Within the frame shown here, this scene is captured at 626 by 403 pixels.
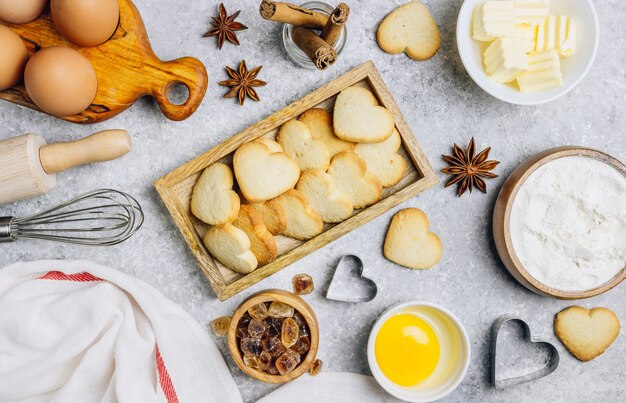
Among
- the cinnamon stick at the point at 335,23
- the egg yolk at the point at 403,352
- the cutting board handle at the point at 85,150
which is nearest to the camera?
the cinnamon stick at the point at 335,23

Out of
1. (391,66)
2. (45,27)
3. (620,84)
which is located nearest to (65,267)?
(45,27)

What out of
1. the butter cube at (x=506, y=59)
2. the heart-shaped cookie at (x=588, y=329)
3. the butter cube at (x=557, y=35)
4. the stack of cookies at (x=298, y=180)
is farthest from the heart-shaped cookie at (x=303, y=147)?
the heart-shaped cookie at (x=588, y=329)

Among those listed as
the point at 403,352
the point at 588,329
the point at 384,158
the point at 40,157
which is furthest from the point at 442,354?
the point at 40,157

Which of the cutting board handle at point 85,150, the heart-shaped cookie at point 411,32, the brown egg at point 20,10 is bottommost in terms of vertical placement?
the heart-shaped cookie at point 411,32

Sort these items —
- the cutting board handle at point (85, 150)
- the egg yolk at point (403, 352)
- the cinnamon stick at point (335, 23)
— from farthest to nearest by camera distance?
the egg yolk at point (403, 352) → the cutting board handle at point (85, 150) → the cinnamon stick at point (335, 23)

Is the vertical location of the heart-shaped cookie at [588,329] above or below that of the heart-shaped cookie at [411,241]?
below

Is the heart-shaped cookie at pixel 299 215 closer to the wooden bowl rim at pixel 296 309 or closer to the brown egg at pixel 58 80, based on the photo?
the wooden bowl rim at pixel 296 309

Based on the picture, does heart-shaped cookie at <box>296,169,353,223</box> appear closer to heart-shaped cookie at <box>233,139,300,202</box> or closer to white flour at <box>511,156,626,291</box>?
heart-shaped cookie at <box>233,139,300,202</box>

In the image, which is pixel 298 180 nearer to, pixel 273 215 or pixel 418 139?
pixel 273 215

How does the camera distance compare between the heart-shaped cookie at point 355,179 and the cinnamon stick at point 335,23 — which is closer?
the cinnamon stick at point 335,23
